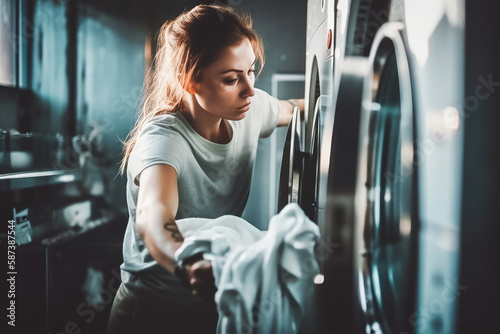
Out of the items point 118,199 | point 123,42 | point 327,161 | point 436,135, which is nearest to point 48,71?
point 123,42

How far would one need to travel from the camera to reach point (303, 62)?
83 centimetres

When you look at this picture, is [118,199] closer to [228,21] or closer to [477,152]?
[228,21]

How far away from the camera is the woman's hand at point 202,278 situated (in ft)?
2.06

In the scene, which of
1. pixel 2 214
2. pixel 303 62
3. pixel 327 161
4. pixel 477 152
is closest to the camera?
pixel 477 152

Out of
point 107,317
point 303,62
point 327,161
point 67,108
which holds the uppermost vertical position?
point 303,62

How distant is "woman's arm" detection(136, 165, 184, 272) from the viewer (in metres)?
0.68

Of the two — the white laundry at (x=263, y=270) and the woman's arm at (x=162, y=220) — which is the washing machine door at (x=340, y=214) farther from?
the woman's arm at (x=162, y=220)

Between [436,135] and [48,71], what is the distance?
92cm

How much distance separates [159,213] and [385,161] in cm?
46

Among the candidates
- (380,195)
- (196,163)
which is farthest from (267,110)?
(380,195)

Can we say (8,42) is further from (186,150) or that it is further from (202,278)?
(202,278)

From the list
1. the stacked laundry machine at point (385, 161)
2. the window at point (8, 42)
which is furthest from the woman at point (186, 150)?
the window at point (8, 42)

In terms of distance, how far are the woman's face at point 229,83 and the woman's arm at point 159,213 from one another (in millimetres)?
165

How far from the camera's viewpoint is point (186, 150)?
2.51ft
